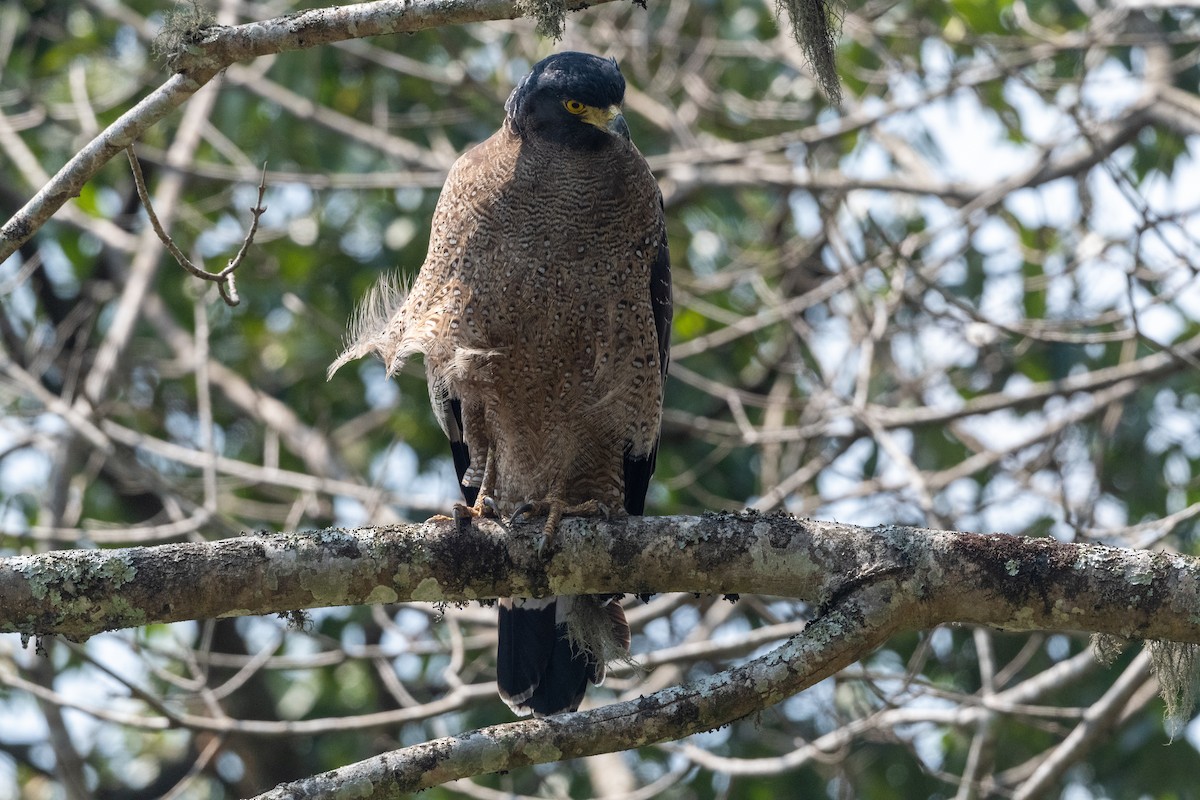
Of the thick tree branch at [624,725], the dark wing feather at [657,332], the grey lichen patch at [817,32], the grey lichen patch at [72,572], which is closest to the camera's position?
the thick tree branch at [624,725]

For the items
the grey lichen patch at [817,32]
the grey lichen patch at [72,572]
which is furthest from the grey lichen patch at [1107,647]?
the grey lichen patch at [72,572]

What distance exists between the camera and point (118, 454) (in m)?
5.17

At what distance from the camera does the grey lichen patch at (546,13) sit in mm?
2934

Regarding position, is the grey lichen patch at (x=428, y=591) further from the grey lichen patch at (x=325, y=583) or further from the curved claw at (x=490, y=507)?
the curved claw at (x=490, y=507)

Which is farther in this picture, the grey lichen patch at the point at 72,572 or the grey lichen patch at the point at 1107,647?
the grey lichen patch at the point at 1107,647

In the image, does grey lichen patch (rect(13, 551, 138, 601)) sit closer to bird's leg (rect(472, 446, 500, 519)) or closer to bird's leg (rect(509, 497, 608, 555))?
bird's leg (rect(509, 497, 608, 555))

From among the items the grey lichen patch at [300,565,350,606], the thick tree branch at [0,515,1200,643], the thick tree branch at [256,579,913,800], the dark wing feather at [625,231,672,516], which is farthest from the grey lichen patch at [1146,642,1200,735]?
the grey lichen patch at [300,565,350,606]

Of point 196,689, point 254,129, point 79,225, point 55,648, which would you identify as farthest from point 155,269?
point 196,689

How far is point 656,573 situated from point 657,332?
1362 millimetres

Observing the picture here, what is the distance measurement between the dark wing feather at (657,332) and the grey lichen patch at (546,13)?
1.33 m

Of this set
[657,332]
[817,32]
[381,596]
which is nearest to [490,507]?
[657,332]

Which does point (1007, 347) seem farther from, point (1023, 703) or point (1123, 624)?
point (1123, 624)

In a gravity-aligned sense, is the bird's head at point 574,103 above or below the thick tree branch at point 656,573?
above

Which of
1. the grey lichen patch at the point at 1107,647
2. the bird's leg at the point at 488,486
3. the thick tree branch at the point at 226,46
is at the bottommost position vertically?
the grey lichen patch at the point at 1107,647
